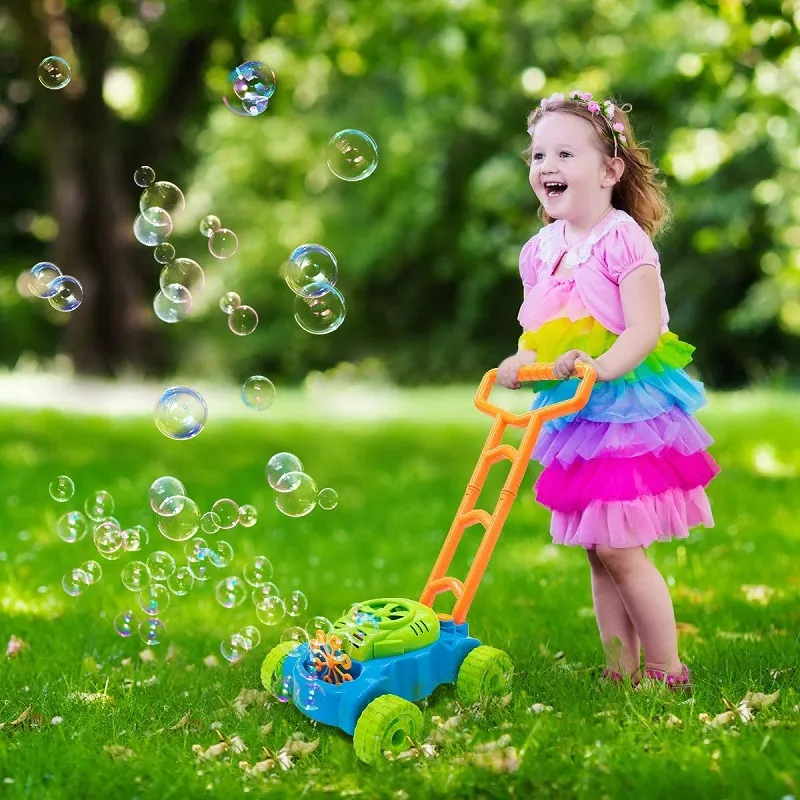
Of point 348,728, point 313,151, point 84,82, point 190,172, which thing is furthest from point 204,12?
point 190,172

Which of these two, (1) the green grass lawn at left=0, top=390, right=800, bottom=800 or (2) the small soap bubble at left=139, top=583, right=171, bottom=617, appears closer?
(1) the green grass lawn at left=0, top=390, right=800, bottom=800

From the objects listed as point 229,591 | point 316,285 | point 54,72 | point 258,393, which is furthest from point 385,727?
point 54,72

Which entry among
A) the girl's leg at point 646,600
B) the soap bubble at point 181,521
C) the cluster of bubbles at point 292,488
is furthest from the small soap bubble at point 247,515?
the girl's leg at point 646,600

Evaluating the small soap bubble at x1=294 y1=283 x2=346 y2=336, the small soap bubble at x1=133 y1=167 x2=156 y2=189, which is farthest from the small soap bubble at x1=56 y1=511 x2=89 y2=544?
the small soap bubble at x1=133 y1=167 x2=156 y2=189

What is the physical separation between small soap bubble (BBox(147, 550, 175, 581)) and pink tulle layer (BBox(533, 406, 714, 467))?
4.81 feet

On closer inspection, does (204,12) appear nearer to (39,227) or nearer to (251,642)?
(251,642)

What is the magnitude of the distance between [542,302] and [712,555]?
2628mm

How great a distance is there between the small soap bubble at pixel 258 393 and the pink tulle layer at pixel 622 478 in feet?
3.99

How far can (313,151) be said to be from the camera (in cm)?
2566

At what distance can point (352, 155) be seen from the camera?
15.5 feet

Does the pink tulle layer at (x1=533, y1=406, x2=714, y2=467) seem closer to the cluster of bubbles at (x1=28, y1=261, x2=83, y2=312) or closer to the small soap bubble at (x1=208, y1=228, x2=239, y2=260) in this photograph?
the small soap bubble at (x1=208, y1=228, x2=239, y2=260)

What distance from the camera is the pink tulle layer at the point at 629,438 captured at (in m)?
3.91

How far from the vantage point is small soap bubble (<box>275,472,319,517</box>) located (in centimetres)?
442

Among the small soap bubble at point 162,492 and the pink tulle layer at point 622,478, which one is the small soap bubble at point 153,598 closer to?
the small soap bubble at point 162,492
